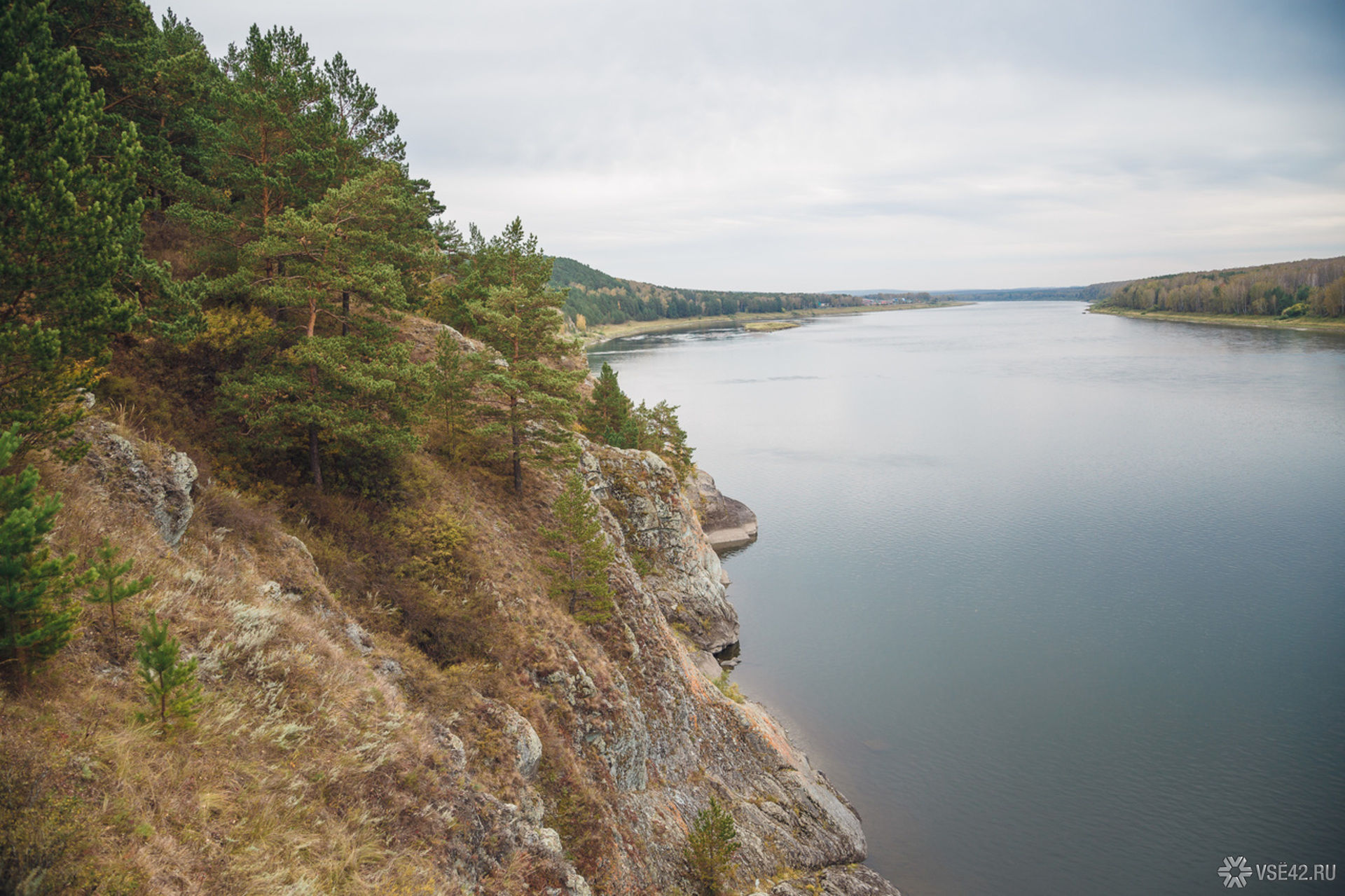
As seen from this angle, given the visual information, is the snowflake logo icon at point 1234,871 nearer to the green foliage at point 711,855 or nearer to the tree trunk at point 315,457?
the green foliage at point 711,855

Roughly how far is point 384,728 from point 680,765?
12.4 m

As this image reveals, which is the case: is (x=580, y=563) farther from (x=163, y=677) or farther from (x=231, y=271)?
(x=163, y=677)

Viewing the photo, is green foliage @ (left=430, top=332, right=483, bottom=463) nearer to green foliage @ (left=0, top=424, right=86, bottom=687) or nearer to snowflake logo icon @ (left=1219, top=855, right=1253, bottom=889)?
green foliage @ (left=0, top=424, right=86, bottom=687)

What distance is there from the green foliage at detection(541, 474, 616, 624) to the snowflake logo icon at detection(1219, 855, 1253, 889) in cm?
2481

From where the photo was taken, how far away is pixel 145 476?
13789mm

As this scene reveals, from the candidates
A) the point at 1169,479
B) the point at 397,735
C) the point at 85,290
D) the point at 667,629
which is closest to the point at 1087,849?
the point at 667,629

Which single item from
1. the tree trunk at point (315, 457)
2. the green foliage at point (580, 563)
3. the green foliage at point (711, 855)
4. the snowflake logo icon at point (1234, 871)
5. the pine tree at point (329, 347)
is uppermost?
the pine tree at point (329, 347)

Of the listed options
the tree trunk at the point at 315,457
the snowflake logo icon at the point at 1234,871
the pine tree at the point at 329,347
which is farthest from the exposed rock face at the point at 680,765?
the snowflake logo icon at the point at 1234,871

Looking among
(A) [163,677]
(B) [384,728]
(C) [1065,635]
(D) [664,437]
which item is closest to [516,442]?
(B) [384,728]

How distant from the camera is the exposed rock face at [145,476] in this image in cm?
1345

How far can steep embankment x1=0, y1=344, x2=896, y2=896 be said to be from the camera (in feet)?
28.6

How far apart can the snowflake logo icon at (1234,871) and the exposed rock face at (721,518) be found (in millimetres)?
34577

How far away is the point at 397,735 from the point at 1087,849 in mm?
27448

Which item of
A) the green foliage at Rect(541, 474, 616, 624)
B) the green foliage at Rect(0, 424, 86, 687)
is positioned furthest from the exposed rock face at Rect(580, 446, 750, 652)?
the green foliage at Rect(0, 424, 86, 687)
